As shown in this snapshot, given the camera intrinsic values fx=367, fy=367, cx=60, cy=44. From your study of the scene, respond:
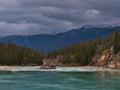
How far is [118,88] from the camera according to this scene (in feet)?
263

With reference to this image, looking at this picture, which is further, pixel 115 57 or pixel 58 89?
pixel 115 57

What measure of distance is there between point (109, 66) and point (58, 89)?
11923 centimetres

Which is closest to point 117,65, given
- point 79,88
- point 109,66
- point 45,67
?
point 109,66

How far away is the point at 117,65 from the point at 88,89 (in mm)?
110963

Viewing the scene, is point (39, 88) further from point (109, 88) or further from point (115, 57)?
point (115, 57)

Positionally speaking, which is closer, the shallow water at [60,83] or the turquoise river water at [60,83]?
the shallow water at [60,83]

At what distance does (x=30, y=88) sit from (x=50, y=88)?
175 inches

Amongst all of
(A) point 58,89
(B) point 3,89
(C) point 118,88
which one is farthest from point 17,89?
(C) point 118,88

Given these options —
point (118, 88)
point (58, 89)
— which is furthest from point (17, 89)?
point (118, 88)

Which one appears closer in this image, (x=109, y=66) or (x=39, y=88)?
(x=39, y=88)

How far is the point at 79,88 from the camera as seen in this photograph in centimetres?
8188

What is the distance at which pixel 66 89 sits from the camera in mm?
79188

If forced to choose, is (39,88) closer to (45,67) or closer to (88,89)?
(88,89)

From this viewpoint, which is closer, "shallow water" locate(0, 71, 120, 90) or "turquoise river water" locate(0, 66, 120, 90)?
"shallow water" locate(0, 71, 120, 90)
